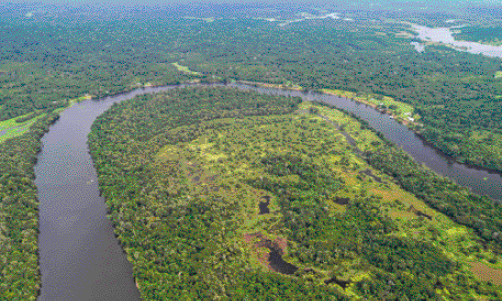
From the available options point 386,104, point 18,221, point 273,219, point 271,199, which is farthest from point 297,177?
point 386,104

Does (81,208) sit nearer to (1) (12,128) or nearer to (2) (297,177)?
(2) (297,177)

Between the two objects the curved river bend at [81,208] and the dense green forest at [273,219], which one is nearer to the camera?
the dense green forest at [273,219]

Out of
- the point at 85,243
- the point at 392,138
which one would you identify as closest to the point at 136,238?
the point at 85,243

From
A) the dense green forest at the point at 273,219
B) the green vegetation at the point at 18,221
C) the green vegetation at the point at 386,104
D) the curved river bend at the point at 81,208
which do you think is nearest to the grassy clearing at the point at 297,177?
the dense green forest at the point at 273,219

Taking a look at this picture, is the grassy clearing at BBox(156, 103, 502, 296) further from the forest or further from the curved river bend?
the curved river bend

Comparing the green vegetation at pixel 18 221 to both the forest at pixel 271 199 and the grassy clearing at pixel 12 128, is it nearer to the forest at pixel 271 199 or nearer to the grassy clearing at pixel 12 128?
the forest at pixel 271 199

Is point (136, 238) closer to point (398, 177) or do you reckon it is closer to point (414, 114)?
point (398, 177)
